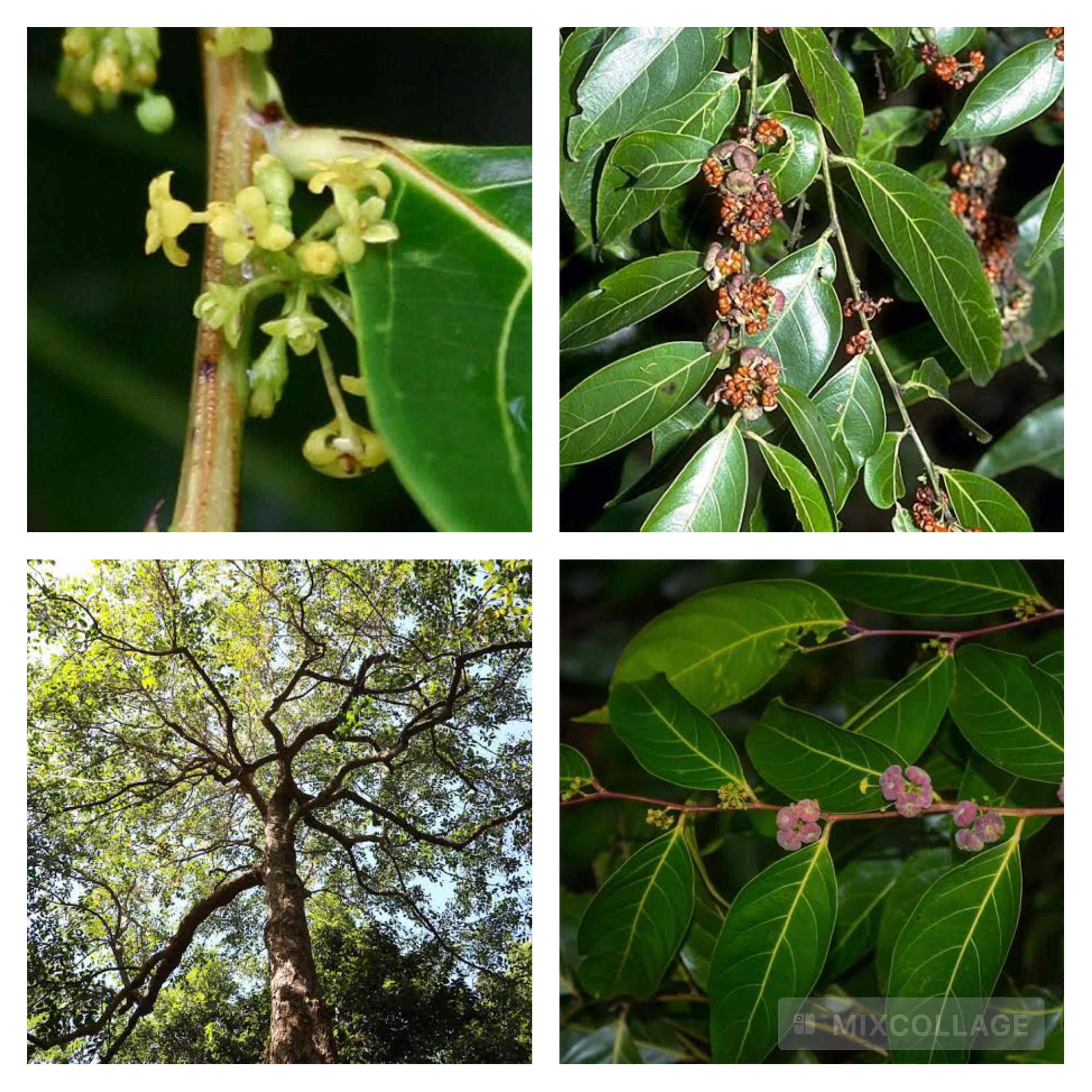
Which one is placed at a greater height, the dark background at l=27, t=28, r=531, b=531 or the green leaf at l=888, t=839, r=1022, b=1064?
the dark background at l=27, t=28, r=531, b=531

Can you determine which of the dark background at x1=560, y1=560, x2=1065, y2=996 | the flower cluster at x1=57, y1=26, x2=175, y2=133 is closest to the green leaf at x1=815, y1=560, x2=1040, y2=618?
the dark background at x1=560, y1=560, x2=1065, y2=996

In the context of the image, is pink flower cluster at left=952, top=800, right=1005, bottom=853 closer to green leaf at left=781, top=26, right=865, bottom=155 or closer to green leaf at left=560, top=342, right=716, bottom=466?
green leaf at left=560, top=342, right=716, bottom=466

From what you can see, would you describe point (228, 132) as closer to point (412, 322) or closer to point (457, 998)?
point (412, 322)

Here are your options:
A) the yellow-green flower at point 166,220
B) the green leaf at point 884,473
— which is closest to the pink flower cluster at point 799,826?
the green leaf at point 884,473

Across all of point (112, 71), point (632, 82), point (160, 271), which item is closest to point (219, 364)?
point (160, 271)

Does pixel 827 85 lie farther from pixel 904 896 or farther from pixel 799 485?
pixel 904 896

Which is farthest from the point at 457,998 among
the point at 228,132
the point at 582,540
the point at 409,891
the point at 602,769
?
the point at 228,132
